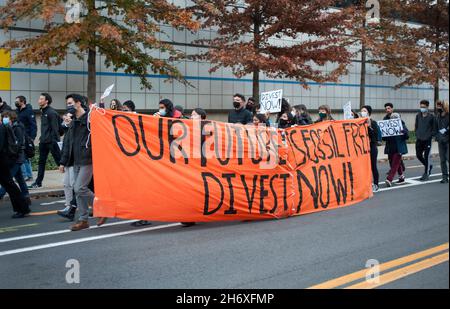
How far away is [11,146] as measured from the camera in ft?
31.1

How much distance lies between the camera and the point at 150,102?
2131cm

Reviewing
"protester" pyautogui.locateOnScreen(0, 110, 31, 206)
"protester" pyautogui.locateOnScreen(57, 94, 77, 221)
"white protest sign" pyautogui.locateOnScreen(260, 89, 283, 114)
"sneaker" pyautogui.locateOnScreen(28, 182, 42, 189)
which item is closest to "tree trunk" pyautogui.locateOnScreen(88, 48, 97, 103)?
"sneaker" pyautogui.locateOnScreen(28, 182, 42, 189)

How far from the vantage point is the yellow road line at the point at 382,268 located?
5441mm

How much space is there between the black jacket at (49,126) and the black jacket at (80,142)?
391 centimetres

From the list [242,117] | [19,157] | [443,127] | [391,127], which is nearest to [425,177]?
[443,127]

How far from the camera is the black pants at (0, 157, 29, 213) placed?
946cm

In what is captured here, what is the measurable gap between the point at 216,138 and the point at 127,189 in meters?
1.51

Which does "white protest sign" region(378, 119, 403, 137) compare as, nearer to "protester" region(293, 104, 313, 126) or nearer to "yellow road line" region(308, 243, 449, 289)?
"protester" region(293, 104, 313, 126)

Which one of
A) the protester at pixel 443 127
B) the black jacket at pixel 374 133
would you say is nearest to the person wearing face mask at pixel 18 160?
the black jacket at pixel 374 133

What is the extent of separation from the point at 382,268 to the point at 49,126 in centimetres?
847

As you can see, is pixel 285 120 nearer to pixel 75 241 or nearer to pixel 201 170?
pixel 201 170
